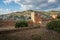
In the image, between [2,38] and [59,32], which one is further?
[59,32]

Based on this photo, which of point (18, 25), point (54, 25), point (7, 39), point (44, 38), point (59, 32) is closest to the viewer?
point (7, 39)

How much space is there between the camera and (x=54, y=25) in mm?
9055

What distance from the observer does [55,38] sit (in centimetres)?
697

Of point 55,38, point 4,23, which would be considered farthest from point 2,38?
point 4,23

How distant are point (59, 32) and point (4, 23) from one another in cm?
885

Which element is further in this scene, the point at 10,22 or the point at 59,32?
the point at 10,22

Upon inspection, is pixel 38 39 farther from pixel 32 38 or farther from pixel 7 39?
pixel 7 39

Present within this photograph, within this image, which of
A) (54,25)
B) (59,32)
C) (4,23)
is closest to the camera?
(59,32)

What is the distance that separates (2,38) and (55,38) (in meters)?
2.59

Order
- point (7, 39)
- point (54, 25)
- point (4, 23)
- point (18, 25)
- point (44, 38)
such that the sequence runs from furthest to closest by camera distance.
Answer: point (4, 23)
point (18, 25)
point (54, 25)
point (44, 38)
point (7, 39)

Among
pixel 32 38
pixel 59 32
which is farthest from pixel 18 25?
pixel 32 38

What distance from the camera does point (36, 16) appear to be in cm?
1648

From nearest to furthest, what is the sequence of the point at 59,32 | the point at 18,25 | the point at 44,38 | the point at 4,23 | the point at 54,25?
the point at 44,38
the point at 59,32
the point at 54,25
the point at 18,25
the point at 4,23

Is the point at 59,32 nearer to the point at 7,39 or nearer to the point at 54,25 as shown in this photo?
the point at 54,25
